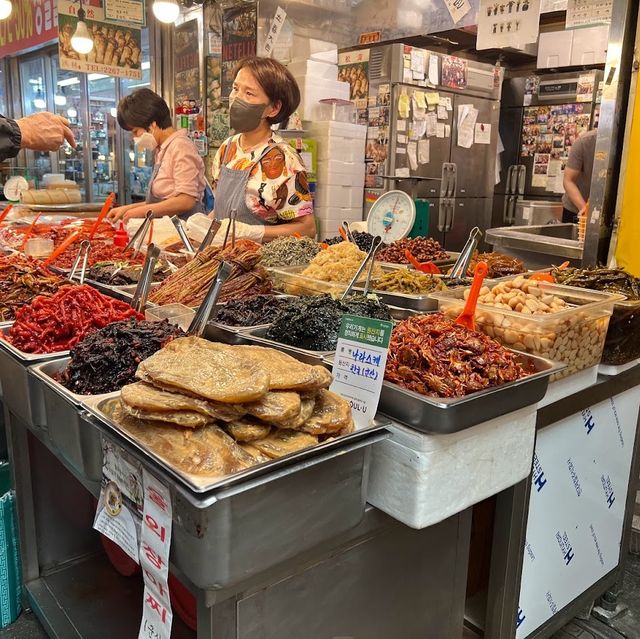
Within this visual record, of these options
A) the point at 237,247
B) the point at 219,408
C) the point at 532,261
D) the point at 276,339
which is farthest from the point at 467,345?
the point at 532,261

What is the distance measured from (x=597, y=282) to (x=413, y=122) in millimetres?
4491

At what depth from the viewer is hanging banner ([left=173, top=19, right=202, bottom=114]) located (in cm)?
653

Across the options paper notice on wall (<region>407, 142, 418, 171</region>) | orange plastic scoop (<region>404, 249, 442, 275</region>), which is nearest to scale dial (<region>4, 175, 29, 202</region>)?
paper notice on wall (<region>407, 142, 418, 171</region>)

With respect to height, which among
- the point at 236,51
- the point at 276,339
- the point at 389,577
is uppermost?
the point at 236,51

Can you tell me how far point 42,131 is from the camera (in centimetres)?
279

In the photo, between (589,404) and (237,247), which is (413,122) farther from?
(589,404)

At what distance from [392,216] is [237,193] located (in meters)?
0.91

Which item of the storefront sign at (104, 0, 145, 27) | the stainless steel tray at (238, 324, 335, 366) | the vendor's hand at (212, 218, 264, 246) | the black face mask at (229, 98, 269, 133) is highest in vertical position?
the storefront sign at (104, 0, 145, 27)

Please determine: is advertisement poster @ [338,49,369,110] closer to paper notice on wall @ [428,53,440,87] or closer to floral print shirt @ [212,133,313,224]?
paper notice on wall @ [428,53,440,87]

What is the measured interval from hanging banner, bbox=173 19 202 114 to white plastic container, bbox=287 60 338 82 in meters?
1.43

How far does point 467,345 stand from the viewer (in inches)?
56.1

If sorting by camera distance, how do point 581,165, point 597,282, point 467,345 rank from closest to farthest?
point 467,345, point 597,282, point 581,165

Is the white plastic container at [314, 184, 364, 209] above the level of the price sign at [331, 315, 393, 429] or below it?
above

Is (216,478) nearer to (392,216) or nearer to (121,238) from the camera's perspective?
(392,216)
